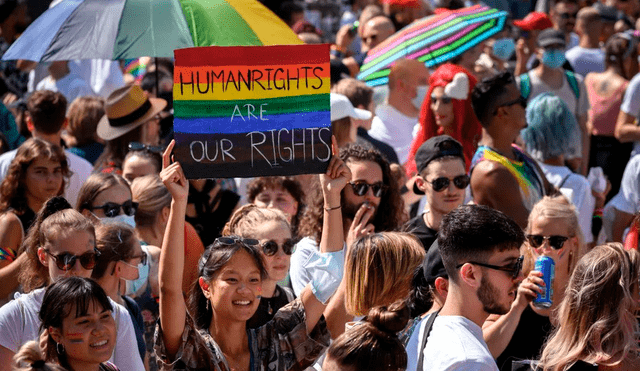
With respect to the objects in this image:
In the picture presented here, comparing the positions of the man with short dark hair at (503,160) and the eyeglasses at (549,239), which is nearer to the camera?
the eyeglasses at (549,239)

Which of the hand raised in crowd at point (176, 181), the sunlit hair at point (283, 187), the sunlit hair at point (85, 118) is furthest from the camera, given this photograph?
the sunlit hair at point (85, 118)

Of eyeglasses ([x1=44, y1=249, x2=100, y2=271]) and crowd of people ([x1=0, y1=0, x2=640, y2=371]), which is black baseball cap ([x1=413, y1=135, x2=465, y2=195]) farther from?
eyeglasses ([x1=44, y1=249, x2=100, y2=271])

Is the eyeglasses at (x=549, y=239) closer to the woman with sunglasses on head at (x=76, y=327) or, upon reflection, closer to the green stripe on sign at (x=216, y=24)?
the green stripe on sign at (x=216, y=24)

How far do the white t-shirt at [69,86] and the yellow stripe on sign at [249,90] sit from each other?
5.94m

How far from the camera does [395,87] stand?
843 cm

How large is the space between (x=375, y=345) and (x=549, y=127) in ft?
12.6

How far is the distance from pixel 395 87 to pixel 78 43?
3170 mm

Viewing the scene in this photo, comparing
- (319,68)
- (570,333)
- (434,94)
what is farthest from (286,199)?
(570,333)

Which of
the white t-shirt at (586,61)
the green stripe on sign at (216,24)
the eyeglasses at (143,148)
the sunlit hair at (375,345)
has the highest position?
the green stripe on sign at (216,24)

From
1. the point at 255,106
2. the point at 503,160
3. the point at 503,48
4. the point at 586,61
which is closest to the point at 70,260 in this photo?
the point at 255,106

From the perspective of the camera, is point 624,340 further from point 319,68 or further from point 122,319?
point 122,319

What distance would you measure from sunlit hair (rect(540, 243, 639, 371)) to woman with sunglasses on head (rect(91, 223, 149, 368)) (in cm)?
197

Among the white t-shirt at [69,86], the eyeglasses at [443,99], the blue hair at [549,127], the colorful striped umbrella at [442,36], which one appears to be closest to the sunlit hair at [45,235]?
the eyeglasses at [443,99]

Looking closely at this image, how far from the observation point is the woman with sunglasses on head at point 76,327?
3846 millimetres
